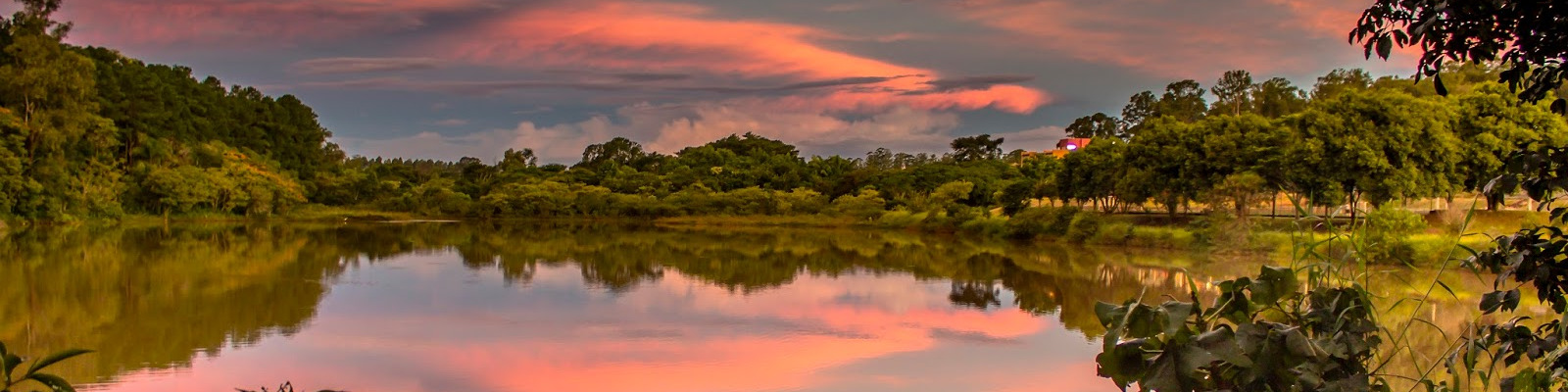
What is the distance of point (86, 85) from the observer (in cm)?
3338

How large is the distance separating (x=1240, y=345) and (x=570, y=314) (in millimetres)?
12615

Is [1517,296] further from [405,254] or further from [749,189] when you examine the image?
[749,189]

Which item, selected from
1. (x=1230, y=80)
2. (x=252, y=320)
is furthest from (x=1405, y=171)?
(x=252, y=320)

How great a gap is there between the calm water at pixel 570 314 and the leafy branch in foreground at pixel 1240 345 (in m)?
1.38

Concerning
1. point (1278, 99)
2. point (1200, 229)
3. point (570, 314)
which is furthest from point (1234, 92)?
point (570, 314)

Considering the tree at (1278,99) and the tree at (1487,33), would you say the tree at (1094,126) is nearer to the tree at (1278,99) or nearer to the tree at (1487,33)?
the tree at (1278,99)

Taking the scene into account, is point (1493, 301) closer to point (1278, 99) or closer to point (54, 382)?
point (54, 382)

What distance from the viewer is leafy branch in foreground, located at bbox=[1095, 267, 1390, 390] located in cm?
185

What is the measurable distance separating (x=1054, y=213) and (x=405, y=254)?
16.0 metres

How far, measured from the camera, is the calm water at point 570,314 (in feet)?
32.0

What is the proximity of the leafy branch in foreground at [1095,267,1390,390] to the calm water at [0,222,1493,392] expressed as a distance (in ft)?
4.53

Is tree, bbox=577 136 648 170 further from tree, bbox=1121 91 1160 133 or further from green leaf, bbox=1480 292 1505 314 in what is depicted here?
green leaf, bbox=1480 292 1505 314

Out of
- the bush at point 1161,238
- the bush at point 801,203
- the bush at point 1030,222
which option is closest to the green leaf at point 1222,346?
the bush at point 1161,238

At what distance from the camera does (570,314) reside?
45.9ft
